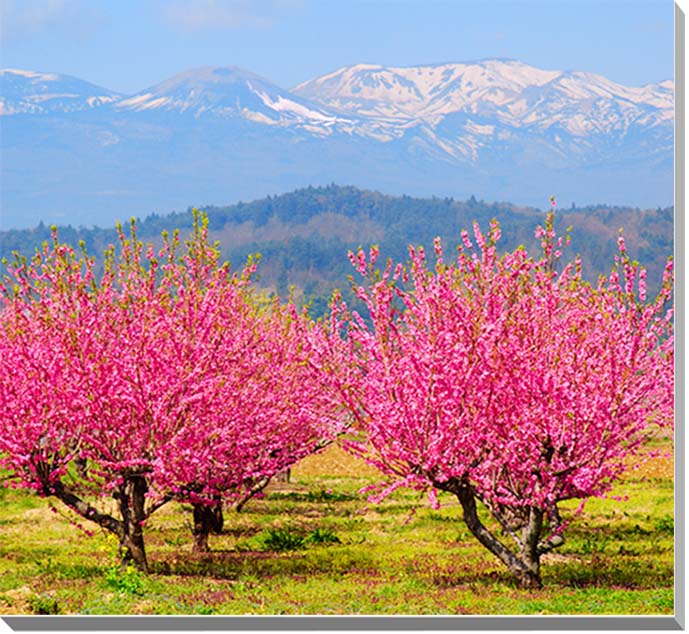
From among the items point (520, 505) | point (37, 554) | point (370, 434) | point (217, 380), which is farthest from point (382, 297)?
point (37, 554)

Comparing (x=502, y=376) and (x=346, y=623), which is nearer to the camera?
(x=346, y=623)

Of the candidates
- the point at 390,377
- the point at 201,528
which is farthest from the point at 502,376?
the point at 201,528

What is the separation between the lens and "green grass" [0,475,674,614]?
14797 mm

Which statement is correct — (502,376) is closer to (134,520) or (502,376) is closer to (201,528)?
(134,520)

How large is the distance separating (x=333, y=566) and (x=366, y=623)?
445 cm

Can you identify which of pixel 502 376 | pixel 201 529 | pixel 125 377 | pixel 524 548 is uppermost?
pixel 502 376

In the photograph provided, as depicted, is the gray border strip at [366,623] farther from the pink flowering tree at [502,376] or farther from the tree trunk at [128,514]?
the tree trunk at [128,514]

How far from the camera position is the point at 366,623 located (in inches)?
561

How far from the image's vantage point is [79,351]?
16.3 metres

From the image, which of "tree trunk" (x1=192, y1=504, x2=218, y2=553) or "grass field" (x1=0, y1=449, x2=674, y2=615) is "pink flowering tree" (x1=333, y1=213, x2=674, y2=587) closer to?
"grass field" (x1=0, y1=449, x2=674, y2=615)

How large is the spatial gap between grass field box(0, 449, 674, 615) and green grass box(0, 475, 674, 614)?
0.03 metres

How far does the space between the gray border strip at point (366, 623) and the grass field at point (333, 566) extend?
237 mm

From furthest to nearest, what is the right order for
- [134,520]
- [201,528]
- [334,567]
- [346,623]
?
1. [201,528]
2. [334,567]
3. [134,520]
4. [346,623]

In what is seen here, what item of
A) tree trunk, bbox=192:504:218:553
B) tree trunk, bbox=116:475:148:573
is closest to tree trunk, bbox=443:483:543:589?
tree trunk, bbox=116:475:148:573
